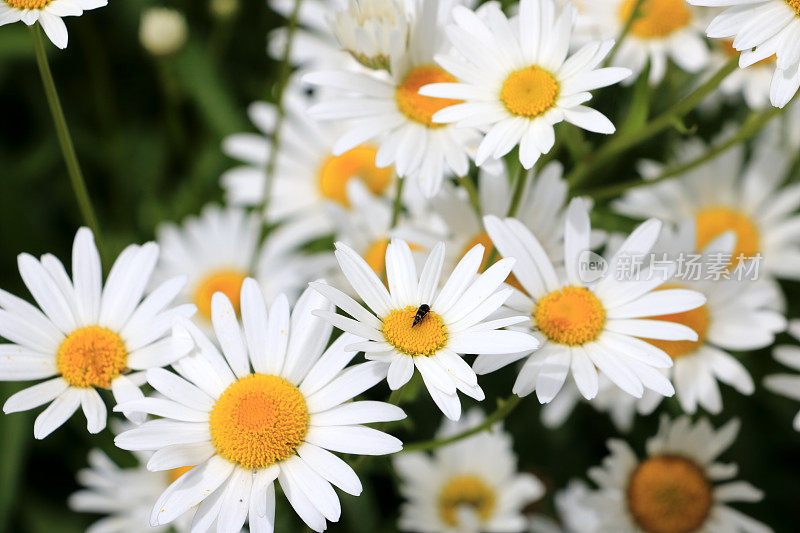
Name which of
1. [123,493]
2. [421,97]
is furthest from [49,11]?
[123,493]

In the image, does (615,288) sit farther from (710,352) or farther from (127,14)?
(127,14)

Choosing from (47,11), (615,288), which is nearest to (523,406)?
(615,288)

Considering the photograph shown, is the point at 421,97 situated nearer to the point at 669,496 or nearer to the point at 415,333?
the point at 415,333

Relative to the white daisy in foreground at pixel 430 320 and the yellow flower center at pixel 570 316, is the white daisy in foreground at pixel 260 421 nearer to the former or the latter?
the white daisy in foreground at pixel 430 320

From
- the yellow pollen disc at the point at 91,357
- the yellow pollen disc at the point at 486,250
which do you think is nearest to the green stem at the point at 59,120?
the yellow pollen disc at the point at 91,357

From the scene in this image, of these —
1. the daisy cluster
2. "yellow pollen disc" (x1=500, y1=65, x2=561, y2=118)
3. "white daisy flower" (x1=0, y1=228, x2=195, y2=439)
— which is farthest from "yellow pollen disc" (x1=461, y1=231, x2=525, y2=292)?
"white daisy flower" (x1=0, y1=228, x2=195, y2=439)

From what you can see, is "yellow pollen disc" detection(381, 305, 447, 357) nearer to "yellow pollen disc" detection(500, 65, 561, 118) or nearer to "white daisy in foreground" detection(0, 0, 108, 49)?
"yellow pollen disc" detection(500, 65, 561, 118)
